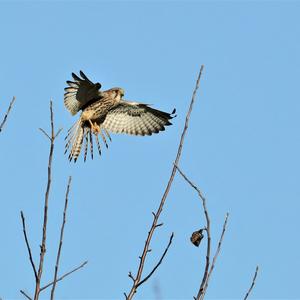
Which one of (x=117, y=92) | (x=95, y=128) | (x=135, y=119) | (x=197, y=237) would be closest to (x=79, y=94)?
(x=95, y=128)

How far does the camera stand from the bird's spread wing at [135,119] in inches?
365

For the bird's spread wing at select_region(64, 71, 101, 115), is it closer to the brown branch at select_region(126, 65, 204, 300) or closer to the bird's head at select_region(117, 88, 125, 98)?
the bird's head at select_region(117, 88, 125, 98)

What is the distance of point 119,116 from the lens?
9.40 meters

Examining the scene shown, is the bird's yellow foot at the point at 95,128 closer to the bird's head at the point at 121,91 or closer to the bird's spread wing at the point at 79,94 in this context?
the bird's spread wing at the point at 79,94

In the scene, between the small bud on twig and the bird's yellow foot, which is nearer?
the small bud on twig

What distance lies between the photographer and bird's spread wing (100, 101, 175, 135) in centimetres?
928

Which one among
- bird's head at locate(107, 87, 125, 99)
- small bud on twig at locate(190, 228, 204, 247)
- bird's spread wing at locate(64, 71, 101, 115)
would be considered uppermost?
bird's head at locate(107, 87, 125, 99)

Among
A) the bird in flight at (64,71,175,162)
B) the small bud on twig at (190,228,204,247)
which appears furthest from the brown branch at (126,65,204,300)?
the bird in flight at (64,71,175,162)

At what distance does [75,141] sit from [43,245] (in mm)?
4979

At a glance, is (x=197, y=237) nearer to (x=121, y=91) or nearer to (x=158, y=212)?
(x=158, y=212)

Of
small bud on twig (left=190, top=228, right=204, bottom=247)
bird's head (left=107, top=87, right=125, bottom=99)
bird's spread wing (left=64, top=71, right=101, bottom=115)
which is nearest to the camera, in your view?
small bud on twig (left=190, top=228, right=204, bottom=247)

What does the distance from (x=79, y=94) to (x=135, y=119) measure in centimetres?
131

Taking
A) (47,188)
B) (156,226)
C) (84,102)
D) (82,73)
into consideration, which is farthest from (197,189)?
(84,102)

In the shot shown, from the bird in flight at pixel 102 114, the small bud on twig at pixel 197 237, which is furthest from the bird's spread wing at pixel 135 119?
the small bud on twig at pixel 197 237
